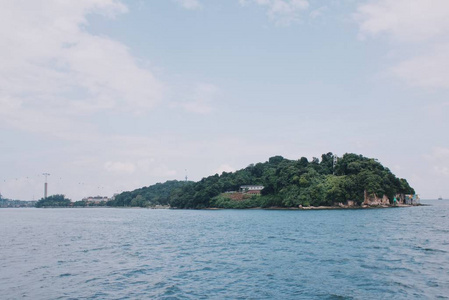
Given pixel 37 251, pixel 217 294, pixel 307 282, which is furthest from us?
pixel 37 251

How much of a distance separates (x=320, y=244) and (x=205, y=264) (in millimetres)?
18743

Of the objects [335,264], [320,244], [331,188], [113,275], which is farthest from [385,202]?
[113,275]

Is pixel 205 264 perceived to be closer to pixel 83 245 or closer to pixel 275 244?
pixel 275 244

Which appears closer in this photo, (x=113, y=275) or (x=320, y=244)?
(x=113, y=275)

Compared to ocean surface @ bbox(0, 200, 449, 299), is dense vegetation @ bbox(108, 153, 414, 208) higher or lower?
higher

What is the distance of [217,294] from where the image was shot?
23719mm

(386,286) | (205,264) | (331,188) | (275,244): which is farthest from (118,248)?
(331,188)

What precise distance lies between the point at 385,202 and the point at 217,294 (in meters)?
165

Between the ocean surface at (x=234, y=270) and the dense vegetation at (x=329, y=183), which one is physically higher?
the dense vegetation at (x=329, y=183)

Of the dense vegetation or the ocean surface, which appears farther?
the dense vegetation

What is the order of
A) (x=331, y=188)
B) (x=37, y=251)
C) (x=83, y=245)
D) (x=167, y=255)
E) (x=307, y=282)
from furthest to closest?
(x=331, y=188)
(x=83, y=245)
(x=37, y=251)
(x=167, y=255)
(x=307, y=282)

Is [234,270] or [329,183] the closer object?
[234,270]

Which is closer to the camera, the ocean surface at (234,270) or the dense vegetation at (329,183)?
the ocean surface at (234,270)

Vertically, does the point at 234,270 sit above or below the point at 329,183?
below
